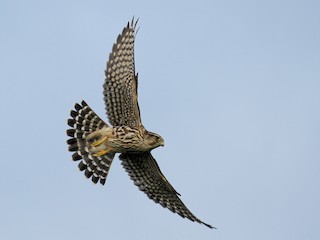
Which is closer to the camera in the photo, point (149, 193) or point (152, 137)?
point (152, 137)

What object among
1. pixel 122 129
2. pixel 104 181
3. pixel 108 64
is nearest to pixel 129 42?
pixel 108 64

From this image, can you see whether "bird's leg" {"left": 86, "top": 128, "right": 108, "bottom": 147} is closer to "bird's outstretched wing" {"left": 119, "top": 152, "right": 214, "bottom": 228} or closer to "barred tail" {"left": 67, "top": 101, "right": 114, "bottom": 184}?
"barred tail" {"left": 67, "top": 101, "right": 114, "bottom": 184}

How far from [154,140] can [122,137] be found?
760 mm

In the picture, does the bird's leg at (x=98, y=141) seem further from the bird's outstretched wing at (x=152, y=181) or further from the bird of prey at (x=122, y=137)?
the bird's outstretched wing at (x=152, y=181)

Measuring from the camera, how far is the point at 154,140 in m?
20.0

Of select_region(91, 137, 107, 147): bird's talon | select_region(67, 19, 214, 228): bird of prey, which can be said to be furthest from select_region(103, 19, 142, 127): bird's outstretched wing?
select_region(91, 137, 107, 147): bird's talon

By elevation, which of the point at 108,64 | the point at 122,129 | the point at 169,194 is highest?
the point at 108,64

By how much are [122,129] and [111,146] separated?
50 cm

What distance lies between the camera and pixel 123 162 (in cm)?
2119

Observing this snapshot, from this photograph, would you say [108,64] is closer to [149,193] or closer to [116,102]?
[116,102]

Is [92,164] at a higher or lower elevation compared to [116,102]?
lower

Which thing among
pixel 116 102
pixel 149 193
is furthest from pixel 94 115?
pixel 149 193

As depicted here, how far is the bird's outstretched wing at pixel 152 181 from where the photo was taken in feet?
68.6

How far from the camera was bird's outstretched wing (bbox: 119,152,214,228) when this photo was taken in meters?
20.9
